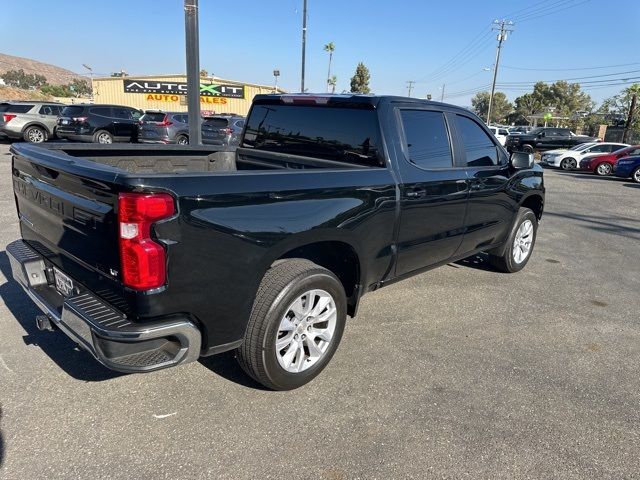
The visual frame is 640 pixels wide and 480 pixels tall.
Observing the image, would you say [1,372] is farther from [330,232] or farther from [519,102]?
[519,102]

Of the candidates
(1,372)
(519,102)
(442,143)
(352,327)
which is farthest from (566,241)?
(519,102)

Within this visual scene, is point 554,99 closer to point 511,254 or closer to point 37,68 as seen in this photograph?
point 511,254

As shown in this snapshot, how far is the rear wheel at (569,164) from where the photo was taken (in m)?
21.3

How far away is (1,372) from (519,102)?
113776mm

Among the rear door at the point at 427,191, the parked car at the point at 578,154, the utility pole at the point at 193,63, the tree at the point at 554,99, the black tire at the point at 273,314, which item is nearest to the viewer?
the black tire at the point at 273,314

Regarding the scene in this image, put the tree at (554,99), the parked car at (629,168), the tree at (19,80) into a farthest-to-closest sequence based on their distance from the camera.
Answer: the tree at (19,80), the tree at (554,99), the parked car at (629,168)

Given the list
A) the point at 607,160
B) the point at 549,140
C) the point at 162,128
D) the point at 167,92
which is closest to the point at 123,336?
the point at 162,128

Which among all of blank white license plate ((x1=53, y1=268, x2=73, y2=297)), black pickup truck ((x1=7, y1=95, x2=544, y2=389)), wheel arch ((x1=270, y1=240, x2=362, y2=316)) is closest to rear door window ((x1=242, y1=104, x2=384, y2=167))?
black pickup truck ((x1=7, y1=95, x2=544, y2=389))

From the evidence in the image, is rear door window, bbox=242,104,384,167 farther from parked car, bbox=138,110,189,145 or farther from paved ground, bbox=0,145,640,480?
parked car, bbox=138,110,189,145

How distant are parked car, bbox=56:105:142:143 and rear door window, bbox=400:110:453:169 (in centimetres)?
1639

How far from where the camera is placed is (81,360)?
3.21m

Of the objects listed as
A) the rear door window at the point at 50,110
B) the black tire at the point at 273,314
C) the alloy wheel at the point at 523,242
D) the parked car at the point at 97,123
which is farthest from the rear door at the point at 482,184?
the rear door window at the point at 50,110

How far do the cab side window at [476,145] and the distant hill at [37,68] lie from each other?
171046 mm

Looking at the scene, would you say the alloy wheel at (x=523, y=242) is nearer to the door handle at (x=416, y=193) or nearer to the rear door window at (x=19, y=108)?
the door handle at (x=416, y=193)
